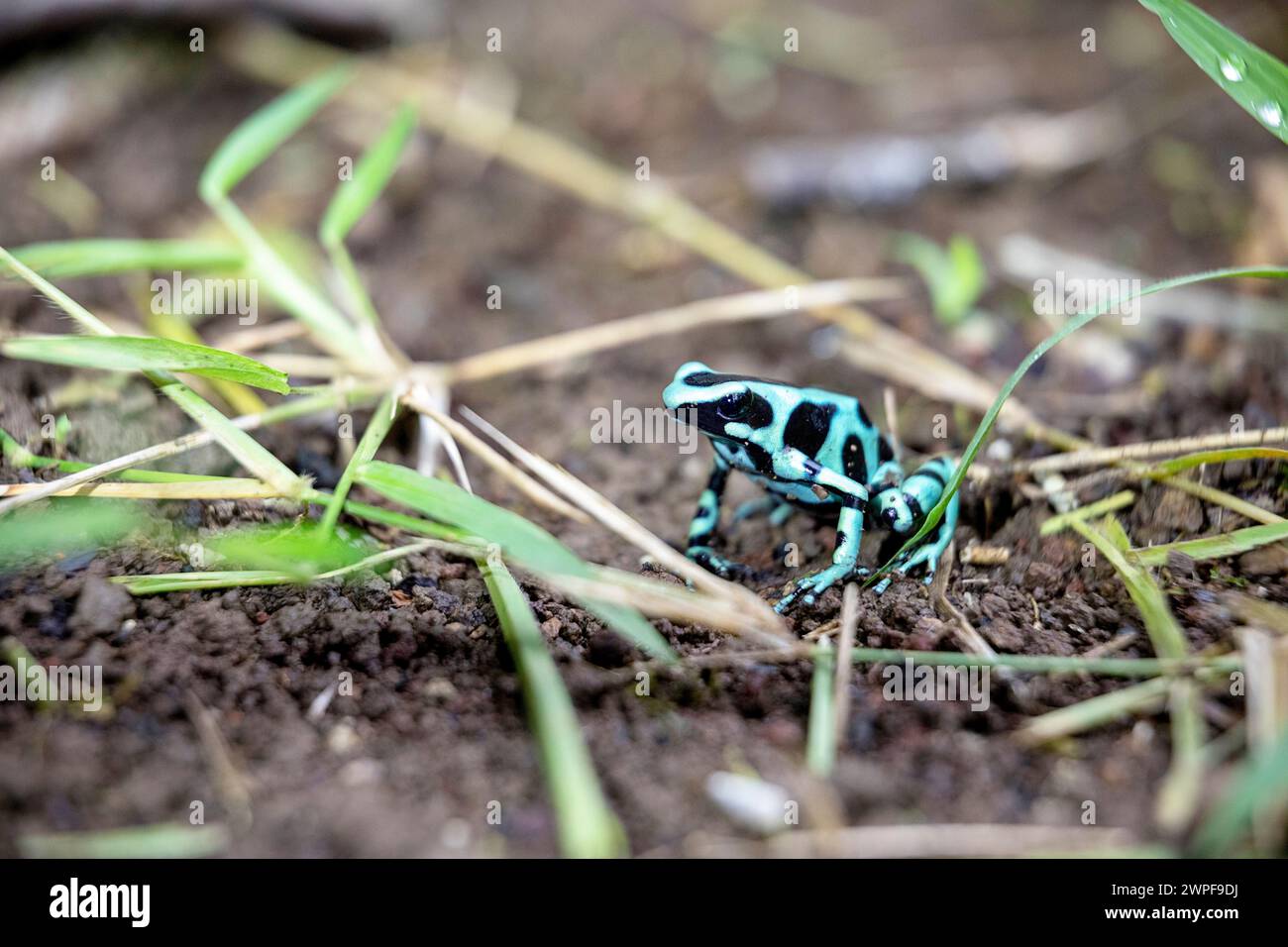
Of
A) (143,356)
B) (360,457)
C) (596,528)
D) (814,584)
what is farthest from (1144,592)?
(143,356)

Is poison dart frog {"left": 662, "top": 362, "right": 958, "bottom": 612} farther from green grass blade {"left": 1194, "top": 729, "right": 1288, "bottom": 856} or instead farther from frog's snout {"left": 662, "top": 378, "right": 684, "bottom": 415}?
green grass blade {"left": 1194, "top": 729, "right": 1288, "bottom": 856}

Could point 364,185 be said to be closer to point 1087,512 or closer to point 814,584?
point 814,584

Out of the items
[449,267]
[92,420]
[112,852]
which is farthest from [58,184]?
[112,852]

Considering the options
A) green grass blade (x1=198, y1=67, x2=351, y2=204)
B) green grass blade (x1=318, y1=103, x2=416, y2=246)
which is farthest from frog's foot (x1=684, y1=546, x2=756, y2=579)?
green grass blade (x1=198, y1=67, x2=351, y2=204)

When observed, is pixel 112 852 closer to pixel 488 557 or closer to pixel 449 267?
pixel 488 557

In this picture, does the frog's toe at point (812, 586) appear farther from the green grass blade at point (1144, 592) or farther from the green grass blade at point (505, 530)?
the green grass blade at point (1144, 592)

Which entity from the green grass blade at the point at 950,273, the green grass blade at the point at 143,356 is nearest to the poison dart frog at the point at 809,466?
the green grass blade at the point at 143,356
